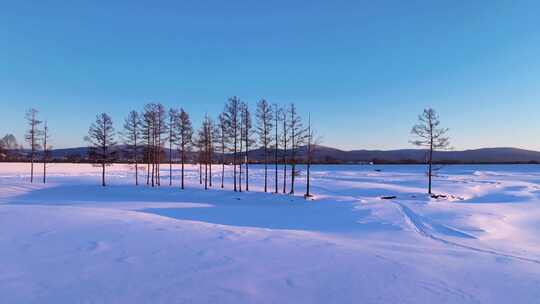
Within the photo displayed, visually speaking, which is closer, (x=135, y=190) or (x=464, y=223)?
(x=464, y=223)

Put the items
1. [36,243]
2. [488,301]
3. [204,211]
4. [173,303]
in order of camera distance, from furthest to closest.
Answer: [204,211], [36,243], [488,301], [173,303]

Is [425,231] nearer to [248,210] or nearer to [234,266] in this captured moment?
[234,266]

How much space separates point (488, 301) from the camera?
4.89 m

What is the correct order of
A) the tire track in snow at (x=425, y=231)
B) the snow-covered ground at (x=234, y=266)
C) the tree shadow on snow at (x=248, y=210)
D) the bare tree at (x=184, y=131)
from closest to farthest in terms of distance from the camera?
1. the snow-covered ground at (x=234, y=266)
2. the tire track in snow at (x=425, y=231)
3. the tree shadow on snow at (x=248, y=210)
4. the bare tree at (x=184, y=131)

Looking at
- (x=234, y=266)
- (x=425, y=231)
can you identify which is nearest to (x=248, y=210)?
(x=425, y=231)

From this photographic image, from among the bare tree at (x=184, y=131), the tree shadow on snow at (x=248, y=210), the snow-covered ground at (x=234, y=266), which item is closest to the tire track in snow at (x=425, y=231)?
the snow-covered ground at (x=234, y=266)

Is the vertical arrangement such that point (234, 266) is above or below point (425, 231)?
above

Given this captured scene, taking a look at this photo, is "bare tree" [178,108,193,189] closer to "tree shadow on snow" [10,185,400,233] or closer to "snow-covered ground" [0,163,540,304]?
"tree shadow on snow" [10,185,400,233]

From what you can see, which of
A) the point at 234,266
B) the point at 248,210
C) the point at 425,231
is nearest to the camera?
the point at 234,266

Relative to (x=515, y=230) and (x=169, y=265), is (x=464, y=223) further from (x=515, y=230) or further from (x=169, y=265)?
(x=169, y=265)

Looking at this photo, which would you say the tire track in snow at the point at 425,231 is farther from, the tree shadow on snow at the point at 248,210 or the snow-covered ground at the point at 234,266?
the tree shadow on snow at the point at 248,210

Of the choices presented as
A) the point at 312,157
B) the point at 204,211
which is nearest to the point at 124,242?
the point at 204,211

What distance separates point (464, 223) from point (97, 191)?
1321 inches

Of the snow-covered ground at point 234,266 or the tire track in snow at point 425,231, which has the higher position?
Answer: the snow-covered ground at point 234,266
